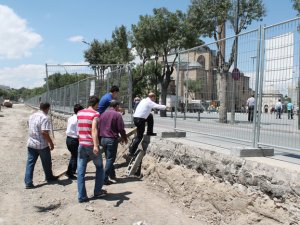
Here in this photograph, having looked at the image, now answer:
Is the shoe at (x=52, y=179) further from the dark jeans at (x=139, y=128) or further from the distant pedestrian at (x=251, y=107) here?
the distant pedestrian at (x=251, y=107)

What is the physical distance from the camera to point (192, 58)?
8555mm

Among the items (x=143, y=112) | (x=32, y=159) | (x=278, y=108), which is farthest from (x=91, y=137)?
(x=278, y=108)

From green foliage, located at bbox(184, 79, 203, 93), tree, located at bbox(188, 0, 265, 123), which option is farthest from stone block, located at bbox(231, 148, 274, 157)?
tree, located at bbox(188, 0, 265, 123)

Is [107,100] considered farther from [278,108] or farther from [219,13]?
[219,13]

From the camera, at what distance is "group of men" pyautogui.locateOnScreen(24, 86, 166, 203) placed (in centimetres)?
743

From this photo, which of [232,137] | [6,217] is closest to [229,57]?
[232,137]

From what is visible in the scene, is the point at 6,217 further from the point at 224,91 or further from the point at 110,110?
the point at 224,91

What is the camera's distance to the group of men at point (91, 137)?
7430 mm

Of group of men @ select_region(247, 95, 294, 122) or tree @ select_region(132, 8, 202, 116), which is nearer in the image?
group of men @ select_region(247, 95, 294, 122)

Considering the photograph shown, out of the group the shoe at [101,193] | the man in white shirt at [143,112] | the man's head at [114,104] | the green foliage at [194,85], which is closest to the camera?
the shoe at [101,193]

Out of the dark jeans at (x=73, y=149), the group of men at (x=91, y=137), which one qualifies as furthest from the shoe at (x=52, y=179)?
the dark jeans at (x=73, y=149)

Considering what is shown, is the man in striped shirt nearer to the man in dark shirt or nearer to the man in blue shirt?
the man in dark shirt

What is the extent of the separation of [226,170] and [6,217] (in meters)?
3.88

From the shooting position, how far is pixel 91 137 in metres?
7.40
